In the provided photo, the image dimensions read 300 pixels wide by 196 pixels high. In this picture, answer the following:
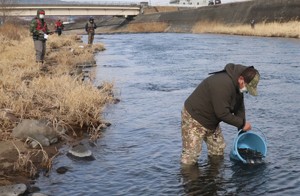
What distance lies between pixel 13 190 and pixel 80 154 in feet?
6.64

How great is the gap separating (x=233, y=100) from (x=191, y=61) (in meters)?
16.9

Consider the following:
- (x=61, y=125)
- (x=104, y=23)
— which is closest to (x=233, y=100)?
(x=61, y=125)

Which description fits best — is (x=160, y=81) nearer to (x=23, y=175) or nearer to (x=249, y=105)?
(x=249, y=105)

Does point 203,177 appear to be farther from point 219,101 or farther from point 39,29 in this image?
point 39,29

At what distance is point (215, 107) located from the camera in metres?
6.21

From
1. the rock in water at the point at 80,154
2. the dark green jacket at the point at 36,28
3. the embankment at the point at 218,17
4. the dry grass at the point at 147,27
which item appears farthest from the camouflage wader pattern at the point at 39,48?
the dry grass at the point at 147,27

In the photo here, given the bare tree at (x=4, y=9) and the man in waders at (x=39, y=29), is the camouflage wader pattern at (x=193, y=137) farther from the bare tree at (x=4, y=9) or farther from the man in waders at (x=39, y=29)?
the bare tree at (x=4, y=9)

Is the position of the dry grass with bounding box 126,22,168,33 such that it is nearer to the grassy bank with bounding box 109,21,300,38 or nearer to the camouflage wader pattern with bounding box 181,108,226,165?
the grassy bank with bounding box 109,21,300,38

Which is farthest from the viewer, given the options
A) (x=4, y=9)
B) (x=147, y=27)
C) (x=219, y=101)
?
(x=147, y=27)

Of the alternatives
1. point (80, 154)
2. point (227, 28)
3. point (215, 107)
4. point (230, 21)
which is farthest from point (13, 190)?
point (230, 21)

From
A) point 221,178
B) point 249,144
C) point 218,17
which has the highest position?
point 218,17

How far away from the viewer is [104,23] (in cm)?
9594

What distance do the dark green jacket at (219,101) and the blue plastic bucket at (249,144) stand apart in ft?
2.25

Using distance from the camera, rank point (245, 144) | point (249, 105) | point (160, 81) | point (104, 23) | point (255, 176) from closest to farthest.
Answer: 1. point (255, 176)
2. point (245, 144)
3. point (249, 105)
4. point (160, 81)
5. point (104, 23)
